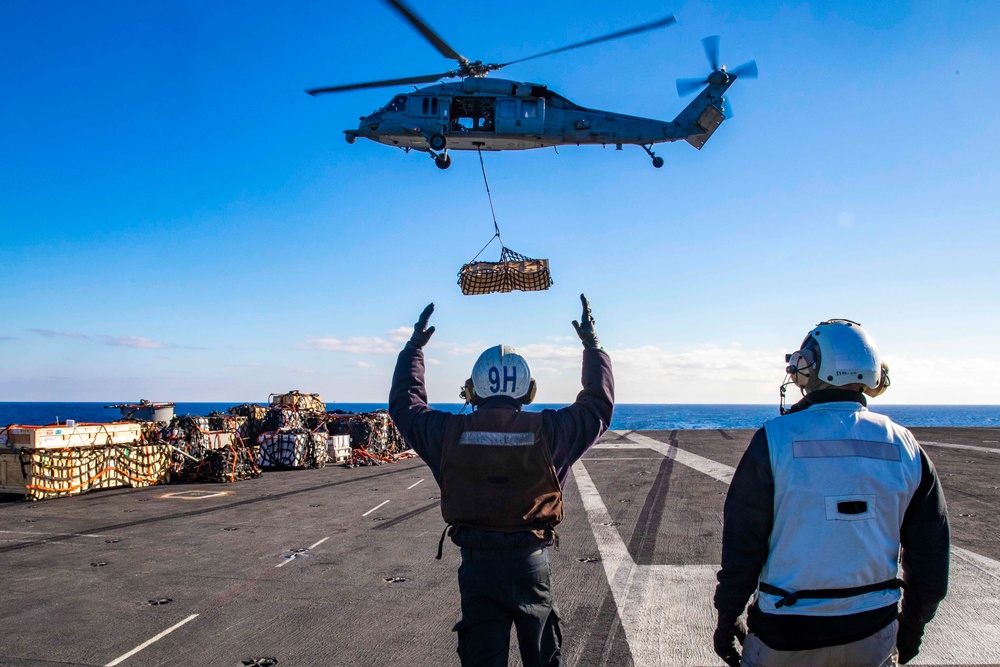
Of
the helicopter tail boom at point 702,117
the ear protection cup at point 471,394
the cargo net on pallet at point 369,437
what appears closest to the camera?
the ear protection cup at point 471,394

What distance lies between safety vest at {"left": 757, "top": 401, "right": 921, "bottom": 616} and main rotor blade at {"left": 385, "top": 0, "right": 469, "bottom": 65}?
11.6 metres

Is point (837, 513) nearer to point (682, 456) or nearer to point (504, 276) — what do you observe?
point (504, 276)

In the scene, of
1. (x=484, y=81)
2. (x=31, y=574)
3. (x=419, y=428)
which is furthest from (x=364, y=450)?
(x=419, y=428)

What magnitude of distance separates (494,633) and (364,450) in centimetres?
2018

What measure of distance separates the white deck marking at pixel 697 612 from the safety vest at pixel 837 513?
2630mm

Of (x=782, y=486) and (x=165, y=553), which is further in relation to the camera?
(x=165, y=553)

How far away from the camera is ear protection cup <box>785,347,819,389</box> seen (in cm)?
330

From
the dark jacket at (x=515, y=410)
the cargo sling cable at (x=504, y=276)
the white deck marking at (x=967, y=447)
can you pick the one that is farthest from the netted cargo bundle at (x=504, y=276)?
the white deck marking at (x=967, y=447)

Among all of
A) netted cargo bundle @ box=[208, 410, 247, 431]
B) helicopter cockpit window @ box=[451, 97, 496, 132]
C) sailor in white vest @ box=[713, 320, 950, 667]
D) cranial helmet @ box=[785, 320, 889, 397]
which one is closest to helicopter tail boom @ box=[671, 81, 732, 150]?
helicopter cockpit window @ box=[451, 97, 496, 132]

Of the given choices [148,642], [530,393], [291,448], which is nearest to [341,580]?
[148,642]

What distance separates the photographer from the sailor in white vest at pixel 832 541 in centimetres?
284

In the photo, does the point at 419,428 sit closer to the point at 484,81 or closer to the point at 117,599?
the point at 117,599

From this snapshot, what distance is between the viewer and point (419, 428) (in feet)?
13.0

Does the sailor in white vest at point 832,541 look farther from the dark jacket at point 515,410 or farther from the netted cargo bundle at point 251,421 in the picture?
the netted cargo bundle at point 251,421
